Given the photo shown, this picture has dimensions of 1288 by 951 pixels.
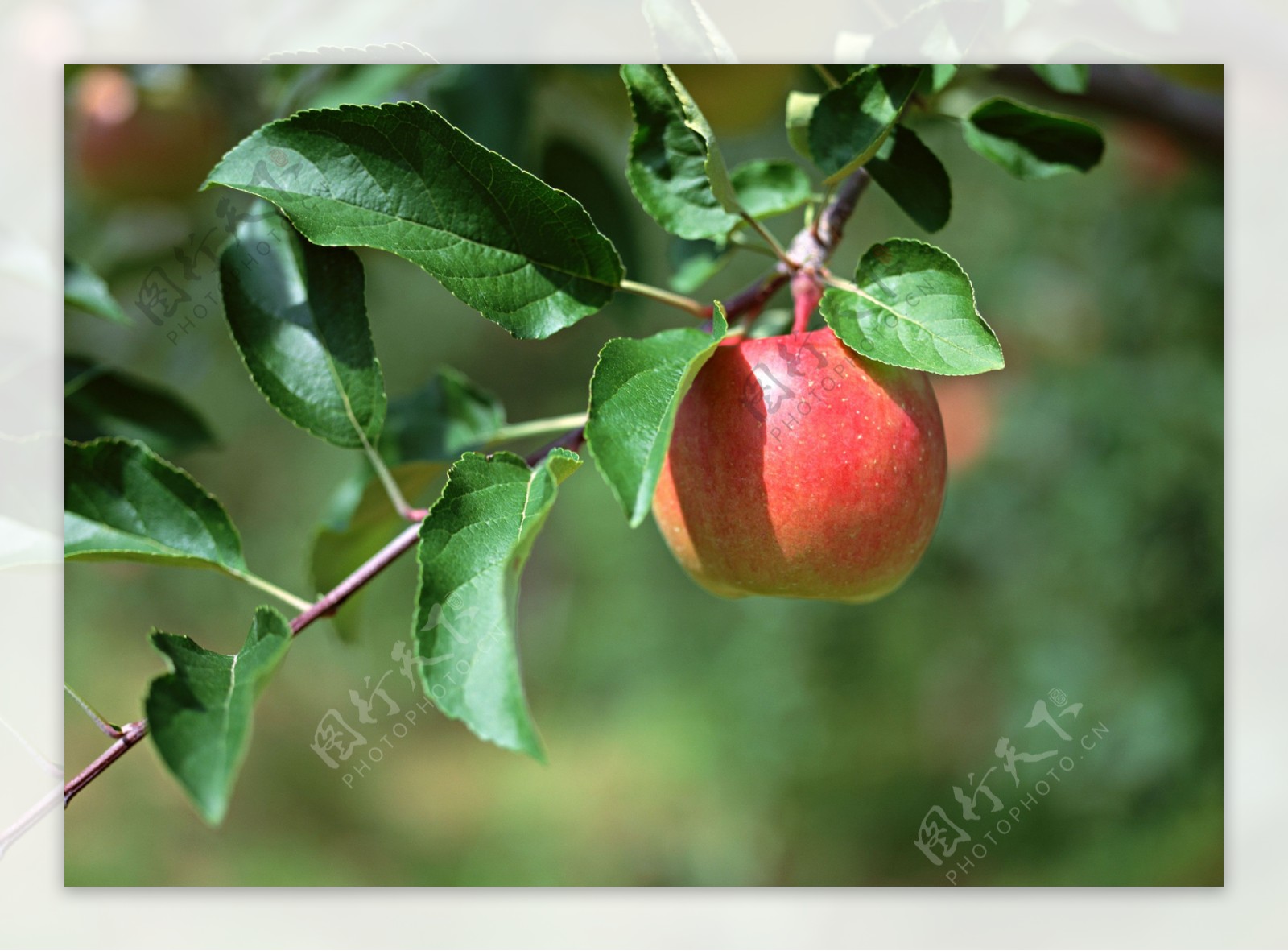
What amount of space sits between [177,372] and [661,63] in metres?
0.96

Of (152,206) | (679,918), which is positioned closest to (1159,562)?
(679,918)

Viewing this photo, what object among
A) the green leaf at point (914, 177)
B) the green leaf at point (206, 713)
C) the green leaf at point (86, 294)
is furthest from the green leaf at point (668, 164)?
the green leaf at point (86, 294)

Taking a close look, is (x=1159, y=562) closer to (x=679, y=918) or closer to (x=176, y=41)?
(x=679, y=918)

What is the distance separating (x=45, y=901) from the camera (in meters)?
0.93

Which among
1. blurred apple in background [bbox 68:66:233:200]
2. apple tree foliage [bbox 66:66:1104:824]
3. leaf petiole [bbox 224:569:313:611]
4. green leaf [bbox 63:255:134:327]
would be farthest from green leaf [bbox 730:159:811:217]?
blurred apple in background [bbox 68:66:233:200]

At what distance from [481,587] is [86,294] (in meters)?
0.62

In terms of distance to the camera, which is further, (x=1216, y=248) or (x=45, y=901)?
(x=1216, y=248)

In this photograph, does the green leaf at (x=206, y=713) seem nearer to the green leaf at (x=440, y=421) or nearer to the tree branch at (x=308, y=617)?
the tree branch at (x=308, y=617)

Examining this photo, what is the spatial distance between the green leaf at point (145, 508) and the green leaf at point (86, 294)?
0.80 ft

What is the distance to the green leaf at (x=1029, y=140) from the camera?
2.54ft

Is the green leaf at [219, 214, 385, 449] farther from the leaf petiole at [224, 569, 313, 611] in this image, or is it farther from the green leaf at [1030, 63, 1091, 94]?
the green leaf at [1030, 63, 1091, 94]

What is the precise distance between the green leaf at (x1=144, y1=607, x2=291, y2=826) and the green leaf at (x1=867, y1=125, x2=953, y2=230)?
485mm

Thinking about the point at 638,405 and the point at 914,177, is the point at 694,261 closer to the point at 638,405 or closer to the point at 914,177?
the point at 914,177

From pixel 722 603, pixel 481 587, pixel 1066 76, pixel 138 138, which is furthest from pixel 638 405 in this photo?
pixel 722 603
